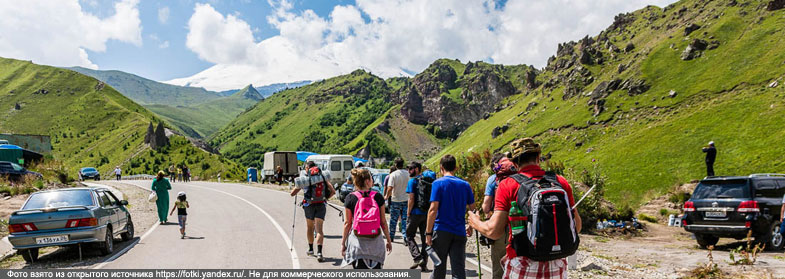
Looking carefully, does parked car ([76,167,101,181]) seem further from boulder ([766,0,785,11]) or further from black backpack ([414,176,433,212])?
boulder ([766,0,785,11])

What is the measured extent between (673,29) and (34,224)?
113 meters

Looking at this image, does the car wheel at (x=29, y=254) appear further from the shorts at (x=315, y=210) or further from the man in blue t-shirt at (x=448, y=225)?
the man in blue t-shirt at (x=448, y=225)

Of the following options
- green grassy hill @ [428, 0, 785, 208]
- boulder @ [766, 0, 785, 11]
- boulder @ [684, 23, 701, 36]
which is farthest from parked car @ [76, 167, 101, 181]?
boulder @ [766, 0, 785, 11]

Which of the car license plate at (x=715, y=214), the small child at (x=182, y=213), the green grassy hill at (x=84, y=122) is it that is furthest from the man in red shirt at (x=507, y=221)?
the green grassy hill at (x=84, y=122)

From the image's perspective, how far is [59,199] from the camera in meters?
9.73

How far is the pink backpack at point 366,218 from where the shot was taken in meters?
5.18

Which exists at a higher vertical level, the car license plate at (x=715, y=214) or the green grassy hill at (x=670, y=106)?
the green grassy hill at (x=670, y=106)

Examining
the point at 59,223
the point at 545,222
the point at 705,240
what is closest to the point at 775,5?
the point at 705,240

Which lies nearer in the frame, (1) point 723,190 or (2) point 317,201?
(2) point 317,201

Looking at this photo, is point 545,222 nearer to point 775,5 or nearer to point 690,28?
point 775,5

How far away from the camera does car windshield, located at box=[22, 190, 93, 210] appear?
31.0ft

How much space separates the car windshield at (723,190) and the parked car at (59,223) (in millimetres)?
13859

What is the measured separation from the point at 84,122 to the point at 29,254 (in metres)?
157

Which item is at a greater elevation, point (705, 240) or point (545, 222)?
point (545, 222)
